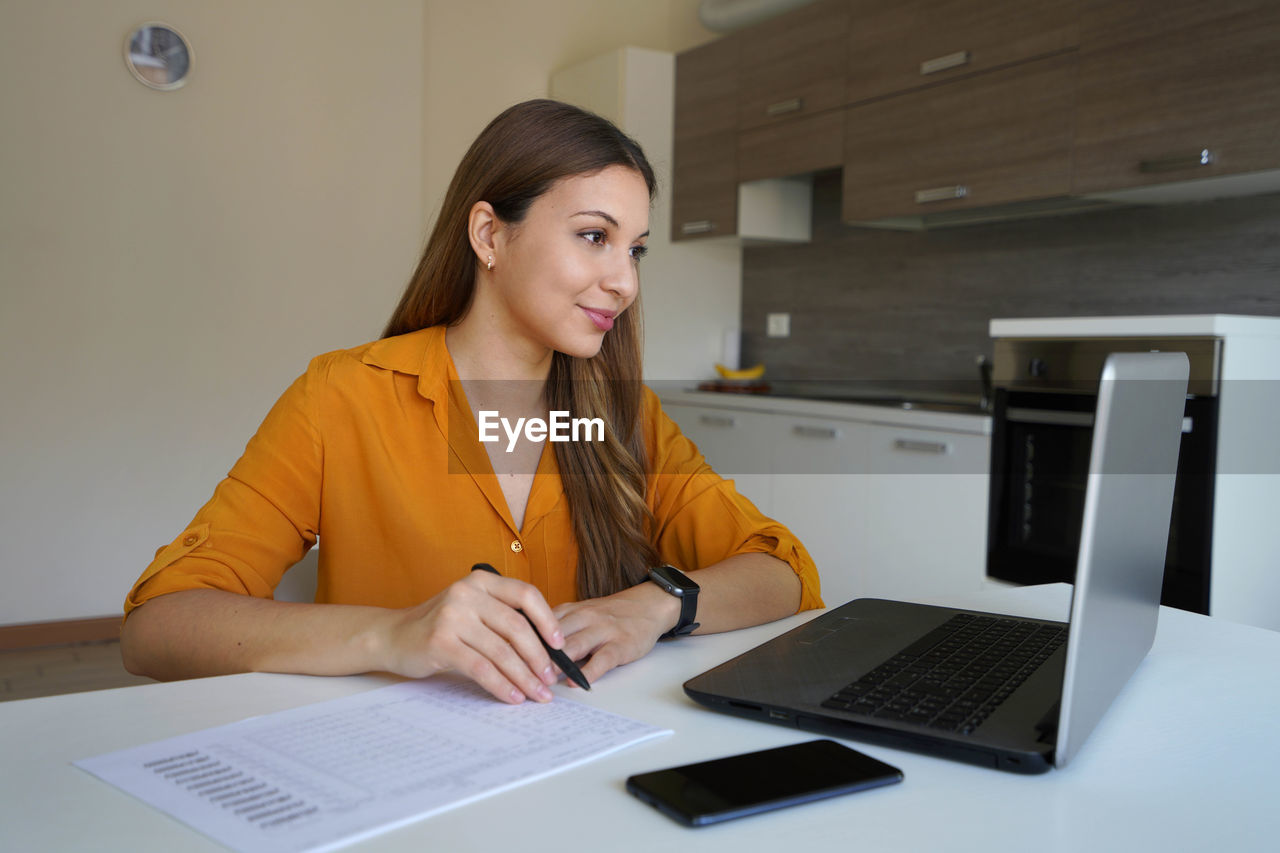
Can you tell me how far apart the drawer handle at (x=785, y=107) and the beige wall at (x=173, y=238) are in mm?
1414

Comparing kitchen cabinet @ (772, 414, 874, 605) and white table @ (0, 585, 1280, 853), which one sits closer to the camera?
white table @ (0, 585, 1280, 853)

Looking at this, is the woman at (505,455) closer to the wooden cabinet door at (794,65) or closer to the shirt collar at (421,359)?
the shirt collar at (421,359)

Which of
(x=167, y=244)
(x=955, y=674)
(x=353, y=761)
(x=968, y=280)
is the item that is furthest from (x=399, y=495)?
(x=167, y=244)

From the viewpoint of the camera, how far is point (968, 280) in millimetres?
3691

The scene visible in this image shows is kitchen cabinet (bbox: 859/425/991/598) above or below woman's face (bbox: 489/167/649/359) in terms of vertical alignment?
below

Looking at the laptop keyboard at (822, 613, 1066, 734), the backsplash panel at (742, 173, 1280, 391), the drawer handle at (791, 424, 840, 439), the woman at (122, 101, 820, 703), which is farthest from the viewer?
the drawer handle at (791, 424, 840, 439)

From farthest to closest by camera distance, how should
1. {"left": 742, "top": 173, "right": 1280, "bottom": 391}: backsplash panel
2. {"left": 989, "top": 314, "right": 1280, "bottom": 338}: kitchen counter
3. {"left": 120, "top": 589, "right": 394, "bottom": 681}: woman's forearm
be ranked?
{"left": 742, "top": 173, "right": 1280, "bottom": 391}: backsplash panel
{"left": 989, "top": 314, "right": 1280, "bottom": 338}: kitchen counter
{"left": 120, "top": 589, "right": 394, "bottom": 681}: woman's forearm

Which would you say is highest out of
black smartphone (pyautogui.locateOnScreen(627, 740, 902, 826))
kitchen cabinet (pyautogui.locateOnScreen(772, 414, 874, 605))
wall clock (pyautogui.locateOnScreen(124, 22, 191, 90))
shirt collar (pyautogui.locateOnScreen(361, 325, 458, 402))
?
wall clock (pyautogui.locateOnScreen(124, 22, 191, 90))

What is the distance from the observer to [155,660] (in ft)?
3.62


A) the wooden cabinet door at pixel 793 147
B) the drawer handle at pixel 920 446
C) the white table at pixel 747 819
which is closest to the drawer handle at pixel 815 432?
the drawer handle at pixel 920 446

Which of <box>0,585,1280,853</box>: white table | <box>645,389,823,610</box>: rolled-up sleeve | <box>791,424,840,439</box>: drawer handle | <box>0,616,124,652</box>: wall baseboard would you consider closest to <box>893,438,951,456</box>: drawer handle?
<box>791,424,840,439</box>: drawer handle

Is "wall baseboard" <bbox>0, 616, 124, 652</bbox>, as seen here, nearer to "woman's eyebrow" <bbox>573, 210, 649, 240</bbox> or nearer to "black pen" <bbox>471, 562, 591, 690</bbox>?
"woman's eyebrow" <bbox>573, 210, 649, 240</bbox>

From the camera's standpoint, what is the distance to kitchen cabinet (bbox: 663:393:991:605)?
295 centimetres

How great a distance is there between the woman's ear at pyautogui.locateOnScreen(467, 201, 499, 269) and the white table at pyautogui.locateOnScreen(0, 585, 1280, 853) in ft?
2.36
